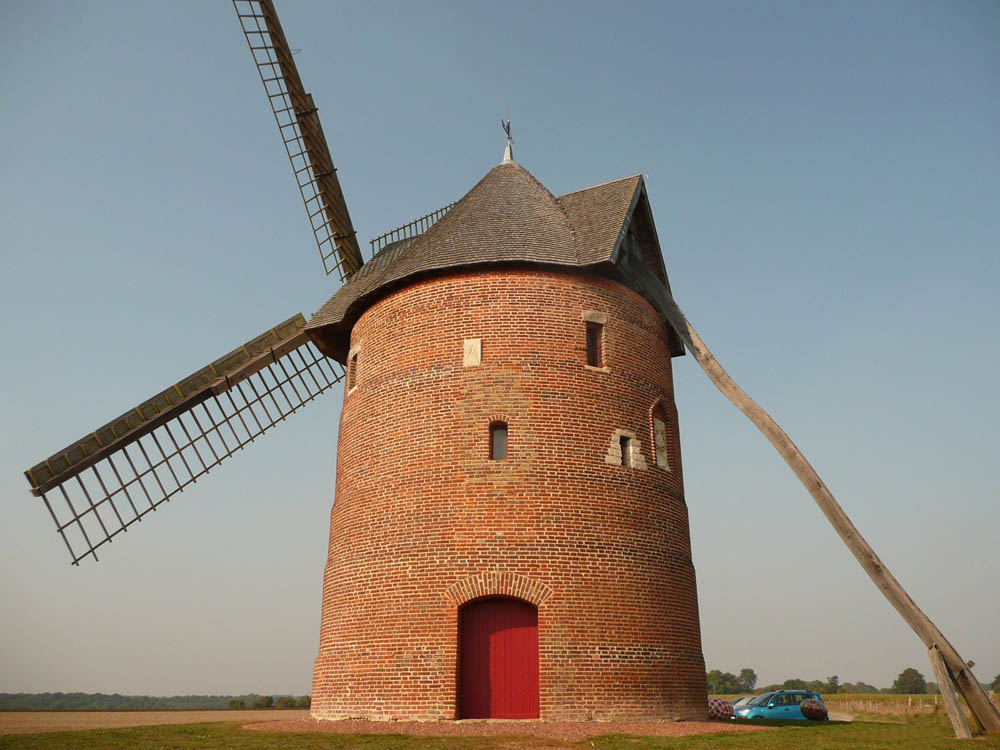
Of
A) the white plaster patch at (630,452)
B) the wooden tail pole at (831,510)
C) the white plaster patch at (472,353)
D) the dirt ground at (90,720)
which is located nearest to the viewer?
the wooden tail pole at (831,510)

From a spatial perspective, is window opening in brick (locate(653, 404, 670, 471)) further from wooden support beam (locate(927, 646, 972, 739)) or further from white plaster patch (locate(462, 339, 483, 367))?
wooden support beam (locate(927, 646, 972, 739))

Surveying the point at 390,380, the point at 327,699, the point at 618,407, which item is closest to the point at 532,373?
the point at 618,407

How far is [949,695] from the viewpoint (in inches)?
438

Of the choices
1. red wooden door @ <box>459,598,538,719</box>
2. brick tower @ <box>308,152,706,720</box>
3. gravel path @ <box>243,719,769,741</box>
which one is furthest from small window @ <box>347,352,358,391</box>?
gravel path @ <box>243,719,769,741</box>

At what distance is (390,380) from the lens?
13977mm

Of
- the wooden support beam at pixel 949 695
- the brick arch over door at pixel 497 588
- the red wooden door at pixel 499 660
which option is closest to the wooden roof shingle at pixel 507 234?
the brick arch over door at pixel 497 588

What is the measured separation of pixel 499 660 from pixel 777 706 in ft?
38.5

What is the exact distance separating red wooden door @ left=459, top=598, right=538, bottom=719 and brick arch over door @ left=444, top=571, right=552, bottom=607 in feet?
0.95

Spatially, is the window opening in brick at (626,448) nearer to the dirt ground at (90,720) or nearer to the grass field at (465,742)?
the grass field at (465,742)

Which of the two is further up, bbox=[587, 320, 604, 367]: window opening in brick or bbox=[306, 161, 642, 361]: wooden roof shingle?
bbox=[306, 161, 642, 361]: wooden roof shingle

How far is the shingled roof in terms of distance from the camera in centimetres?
1395

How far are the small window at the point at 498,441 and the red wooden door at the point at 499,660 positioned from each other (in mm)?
2315

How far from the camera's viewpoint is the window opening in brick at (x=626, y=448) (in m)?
13.3

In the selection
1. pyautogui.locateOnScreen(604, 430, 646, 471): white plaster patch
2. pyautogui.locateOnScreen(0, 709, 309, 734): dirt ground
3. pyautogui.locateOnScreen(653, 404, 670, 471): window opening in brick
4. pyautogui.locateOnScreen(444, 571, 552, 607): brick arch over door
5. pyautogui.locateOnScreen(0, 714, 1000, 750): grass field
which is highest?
pyautogui.locateOnScreen(653, 404, 670, 471): window opening in brick
